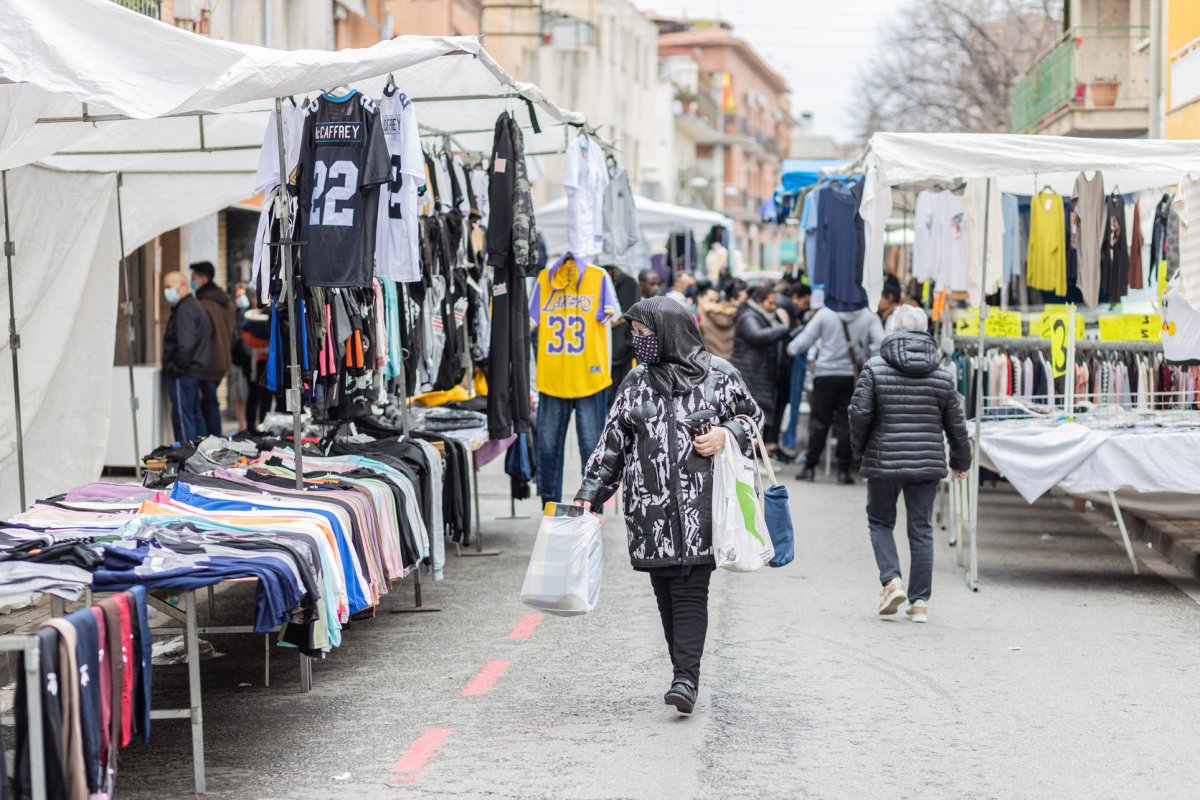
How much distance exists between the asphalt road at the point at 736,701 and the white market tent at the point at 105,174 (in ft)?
6.19

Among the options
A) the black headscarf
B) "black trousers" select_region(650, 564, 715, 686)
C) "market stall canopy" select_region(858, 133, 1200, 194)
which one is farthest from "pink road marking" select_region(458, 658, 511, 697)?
"market stall canopy" select_region(858, 133, 1200, 194)

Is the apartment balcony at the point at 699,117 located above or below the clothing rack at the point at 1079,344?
above

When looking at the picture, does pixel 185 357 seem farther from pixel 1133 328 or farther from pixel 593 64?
pixel 593 64

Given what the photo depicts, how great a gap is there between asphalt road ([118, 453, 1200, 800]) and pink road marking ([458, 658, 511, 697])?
0.06ft

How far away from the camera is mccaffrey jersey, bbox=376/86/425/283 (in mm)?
7961

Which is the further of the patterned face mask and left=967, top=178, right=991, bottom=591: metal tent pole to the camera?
left=967, top=178, right=991, bottom=591: metal tent pole

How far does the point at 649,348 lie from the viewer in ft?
22.0

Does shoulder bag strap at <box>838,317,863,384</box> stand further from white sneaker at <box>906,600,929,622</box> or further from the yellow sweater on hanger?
white sneaker at <box>906,600,929,622</box>

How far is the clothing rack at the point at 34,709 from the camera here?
4.62 m

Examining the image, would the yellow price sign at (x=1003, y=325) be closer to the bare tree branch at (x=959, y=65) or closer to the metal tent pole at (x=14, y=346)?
the metal tent pole at (x=14, y=346)

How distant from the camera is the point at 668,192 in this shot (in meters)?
62.6

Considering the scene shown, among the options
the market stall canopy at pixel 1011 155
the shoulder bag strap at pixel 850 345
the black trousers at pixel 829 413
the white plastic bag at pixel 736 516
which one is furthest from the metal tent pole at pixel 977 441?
the black trousers at pixel 829 413

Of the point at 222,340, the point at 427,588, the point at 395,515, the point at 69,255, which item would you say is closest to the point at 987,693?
the point at 395,515

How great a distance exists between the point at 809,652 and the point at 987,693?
110 centimetres
